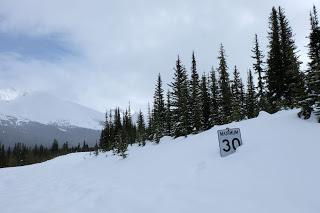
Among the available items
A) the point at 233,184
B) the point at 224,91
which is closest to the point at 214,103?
the point at 224,91

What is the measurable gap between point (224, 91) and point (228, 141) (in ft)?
120

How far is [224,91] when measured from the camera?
47.8 m

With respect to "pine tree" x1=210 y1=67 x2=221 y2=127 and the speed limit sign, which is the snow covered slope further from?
"pine tree" x1=210 y1=67 x2=221 y2=127

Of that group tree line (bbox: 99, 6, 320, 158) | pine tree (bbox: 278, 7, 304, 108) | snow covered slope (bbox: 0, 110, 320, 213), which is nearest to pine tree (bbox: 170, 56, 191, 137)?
tree line (bbox: 99, 6, 320, 158)

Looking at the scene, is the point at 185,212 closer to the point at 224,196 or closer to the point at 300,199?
the point at 224,196

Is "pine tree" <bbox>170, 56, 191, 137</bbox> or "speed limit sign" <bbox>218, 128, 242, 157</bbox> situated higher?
"pine tree" <bbox>170, 56, 191, 137</bbox>

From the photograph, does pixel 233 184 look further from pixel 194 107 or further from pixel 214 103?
pixel 214 103

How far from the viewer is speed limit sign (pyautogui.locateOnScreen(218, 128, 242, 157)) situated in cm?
1173

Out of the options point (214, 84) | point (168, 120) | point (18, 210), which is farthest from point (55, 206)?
point (214, 84)

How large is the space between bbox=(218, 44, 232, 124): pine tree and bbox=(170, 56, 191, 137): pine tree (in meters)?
5.75

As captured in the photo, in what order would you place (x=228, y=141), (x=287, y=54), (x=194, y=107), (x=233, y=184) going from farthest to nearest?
(x=194, y=107), (x=287, y=54), (x=228, y=141), (x=233, y=184)

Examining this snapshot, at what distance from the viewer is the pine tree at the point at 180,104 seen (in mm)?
37188

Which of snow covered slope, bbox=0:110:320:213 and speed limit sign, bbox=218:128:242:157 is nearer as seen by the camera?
snow covered slope, bbox=0:110:320:213

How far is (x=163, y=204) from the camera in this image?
8891 mm
